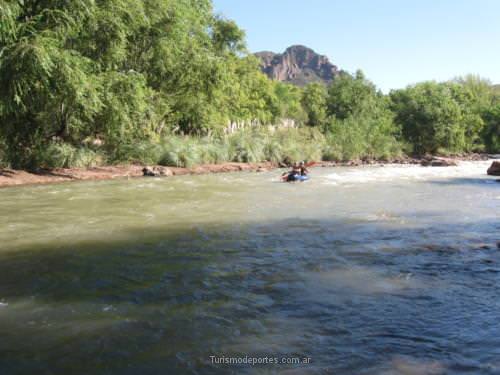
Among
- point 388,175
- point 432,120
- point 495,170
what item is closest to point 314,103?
point 432,120

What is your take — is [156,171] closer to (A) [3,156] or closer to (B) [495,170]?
(A) [3,156]

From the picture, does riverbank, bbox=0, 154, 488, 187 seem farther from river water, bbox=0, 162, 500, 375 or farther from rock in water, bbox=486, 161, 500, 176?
rock in water, bbox=486, 161, 500, 176

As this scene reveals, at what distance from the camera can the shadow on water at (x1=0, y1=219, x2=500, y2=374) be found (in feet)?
11.8

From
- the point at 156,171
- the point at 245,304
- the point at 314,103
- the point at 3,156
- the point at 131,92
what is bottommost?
the point at 245,304

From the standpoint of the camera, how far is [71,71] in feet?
50.9

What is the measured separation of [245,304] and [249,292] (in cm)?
37

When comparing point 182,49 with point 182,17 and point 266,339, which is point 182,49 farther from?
point 266,339

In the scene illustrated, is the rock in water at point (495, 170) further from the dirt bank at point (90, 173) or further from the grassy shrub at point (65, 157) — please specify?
the grassy shrub at point (65, 157)

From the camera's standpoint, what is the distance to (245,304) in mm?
4730

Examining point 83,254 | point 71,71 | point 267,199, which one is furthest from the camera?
point 71,71

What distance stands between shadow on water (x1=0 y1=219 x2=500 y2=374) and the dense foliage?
1014 centimetres

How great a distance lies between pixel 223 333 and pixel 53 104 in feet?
52.4

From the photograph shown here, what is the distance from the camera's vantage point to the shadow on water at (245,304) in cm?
360

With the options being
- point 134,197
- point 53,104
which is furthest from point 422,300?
point 53,104
